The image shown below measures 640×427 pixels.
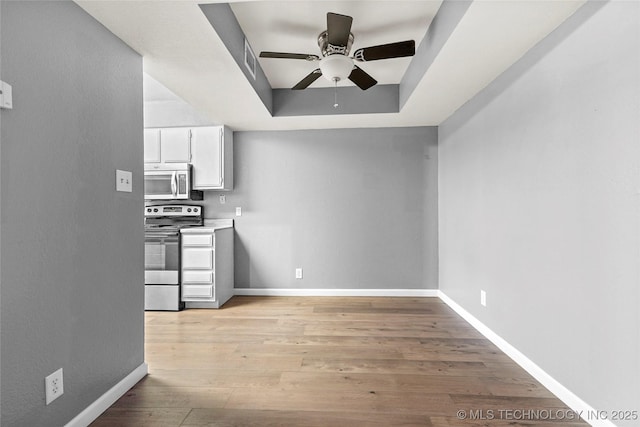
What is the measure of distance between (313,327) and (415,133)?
107 inches

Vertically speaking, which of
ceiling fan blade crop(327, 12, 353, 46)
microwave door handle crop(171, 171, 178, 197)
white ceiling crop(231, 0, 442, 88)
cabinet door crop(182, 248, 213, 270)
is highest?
white ceiling crop(231, 0, 442, 88)

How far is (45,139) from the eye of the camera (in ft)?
4.74

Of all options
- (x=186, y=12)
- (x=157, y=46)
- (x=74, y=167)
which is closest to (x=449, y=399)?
(x=74, y=167)

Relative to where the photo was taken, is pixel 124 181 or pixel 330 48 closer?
pixel 124 181

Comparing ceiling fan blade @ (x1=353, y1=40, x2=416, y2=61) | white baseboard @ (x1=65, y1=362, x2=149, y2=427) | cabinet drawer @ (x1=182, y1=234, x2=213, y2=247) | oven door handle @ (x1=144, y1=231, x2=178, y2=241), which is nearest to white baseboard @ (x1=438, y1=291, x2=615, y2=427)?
ceiling fan blade @ (x1=353, y1=40, x2=416, y2=61)

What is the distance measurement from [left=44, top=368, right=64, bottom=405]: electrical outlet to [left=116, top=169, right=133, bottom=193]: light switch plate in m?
0.99

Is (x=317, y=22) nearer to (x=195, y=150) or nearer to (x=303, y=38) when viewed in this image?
(x=303, y=38)

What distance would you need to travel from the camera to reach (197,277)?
3670 millimetres

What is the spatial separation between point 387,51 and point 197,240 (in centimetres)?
274

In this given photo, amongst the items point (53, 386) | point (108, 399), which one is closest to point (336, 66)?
point (53, 386)

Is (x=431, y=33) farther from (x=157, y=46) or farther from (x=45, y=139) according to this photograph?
(x=45, y=139)

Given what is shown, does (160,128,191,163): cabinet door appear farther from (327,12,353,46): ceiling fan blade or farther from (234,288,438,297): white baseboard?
(327,12,353,46): ceiling fan blade

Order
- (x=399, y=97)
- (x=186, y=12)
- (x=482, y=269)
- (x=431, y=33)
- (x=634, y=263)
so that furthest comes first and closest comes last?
(x=399, y=97) < (x=482, y=269) < (x=431, y=33) < (x=186, y=12) < (x=634, y=263)

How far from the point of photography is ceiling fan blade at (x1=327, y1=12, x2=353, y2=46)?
6.22 ft
